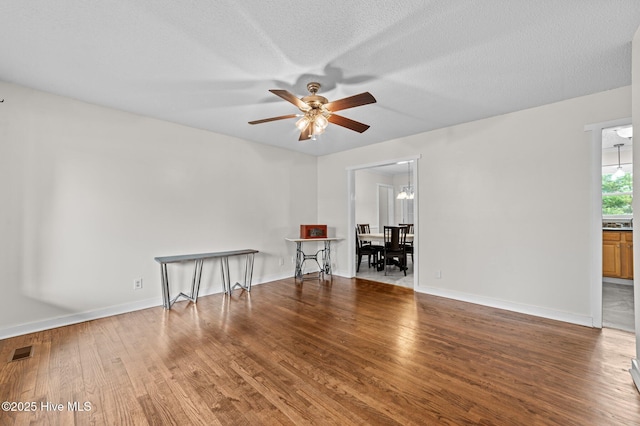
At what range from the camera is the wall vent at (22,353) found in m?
2.23

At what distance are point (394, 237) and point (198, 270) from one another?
353 centimetres

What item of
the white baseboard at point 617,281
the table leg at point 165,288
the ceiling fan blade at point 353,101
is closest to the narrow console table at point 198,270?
the table leg at point 165,288

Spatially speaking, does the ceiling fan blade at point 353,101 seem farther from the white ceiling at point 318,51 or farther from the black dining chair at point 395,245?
the black dining chair at point 395,245

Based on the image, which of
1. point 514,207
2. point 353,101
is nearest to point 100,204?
point 353,101

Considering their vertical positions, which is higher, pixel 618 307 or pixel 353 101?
pixel 353 101

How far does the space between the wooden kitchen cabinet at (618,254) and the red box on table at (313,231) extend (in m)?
4.69

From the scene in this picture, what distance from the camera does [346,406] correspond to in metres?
1.65

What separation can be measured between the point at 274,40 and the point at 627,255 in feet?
19.6

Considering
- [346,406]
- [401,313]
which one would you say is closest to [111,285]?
[346,406]

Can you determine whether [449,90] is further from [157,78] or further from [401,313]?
[157,78]

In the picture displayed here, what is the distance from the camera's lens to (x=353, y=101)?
2254 millimetres

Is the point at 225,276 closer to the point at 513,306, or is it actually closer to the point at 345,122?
the point at 345,122

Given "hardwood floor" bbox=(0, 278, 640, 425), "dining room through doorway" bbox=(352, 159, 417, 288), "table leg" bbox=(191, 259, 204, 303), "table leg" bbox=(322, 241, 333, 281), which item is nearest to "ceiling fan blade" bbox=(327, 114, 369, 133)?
"hardwood floor" bbox=(0, 278, 640, 425)

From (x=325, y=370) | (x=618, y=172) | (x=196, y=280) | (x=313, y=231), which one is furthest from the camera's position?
(x=313, y=231)
